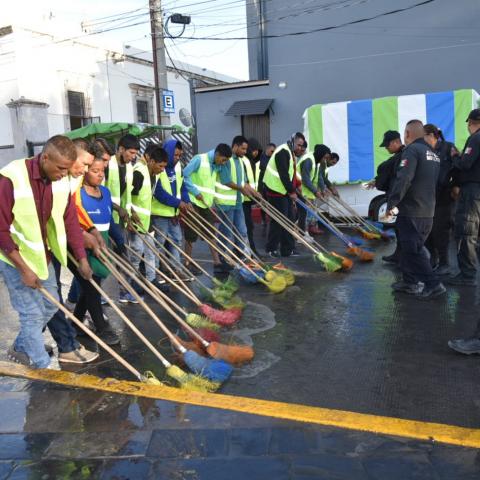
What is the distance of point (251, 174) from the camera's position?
770cm

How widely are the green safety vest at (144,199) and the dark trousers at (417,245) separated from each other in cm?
266

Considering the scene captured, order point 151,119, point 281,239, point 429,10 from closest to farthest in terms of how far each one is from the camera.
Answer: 1. point 281,239
2. point 429,10
3. point 151,119

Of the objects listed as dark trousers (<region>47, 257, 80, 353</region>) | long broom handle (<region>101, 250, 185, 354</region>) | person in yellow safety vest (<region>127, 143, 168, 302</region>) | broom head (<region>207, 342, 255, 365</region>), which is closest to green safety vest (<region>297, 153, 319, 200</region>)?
person in yellow safety vest (<region>127, 143, 168, 302</region>)

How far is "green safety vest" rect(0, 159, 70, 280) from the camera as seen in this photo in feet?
9.73

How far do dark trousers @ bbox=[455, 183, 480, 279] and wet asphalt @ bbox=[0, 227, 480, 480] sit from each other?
83 centimetres

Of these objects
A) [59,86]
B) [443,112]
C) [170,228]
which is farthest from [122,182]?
[59,86]

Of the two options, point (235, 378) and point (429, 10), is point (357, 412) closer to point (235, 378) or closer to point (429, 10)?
point (235, 378)

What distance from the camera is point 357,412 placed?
281 cm

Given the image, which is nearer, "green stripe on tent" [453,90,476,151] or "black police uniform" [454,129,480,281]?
"black police uniform" [454,129,480,281]

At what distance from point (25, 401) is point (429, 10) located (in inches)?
469

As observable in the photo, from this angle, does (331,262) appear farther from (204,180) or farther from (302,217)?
(302,217)

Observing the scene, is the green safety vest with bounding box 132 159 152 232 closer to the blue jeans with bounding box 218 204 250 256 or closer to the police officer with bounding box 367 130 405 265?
the blue jeans with bounding box 218 204 250 256

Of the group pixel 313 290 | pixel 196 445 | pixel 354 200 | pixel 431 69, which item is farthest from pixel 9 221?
pixel 431 69

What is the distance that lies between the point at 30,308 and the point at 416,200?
370cm
